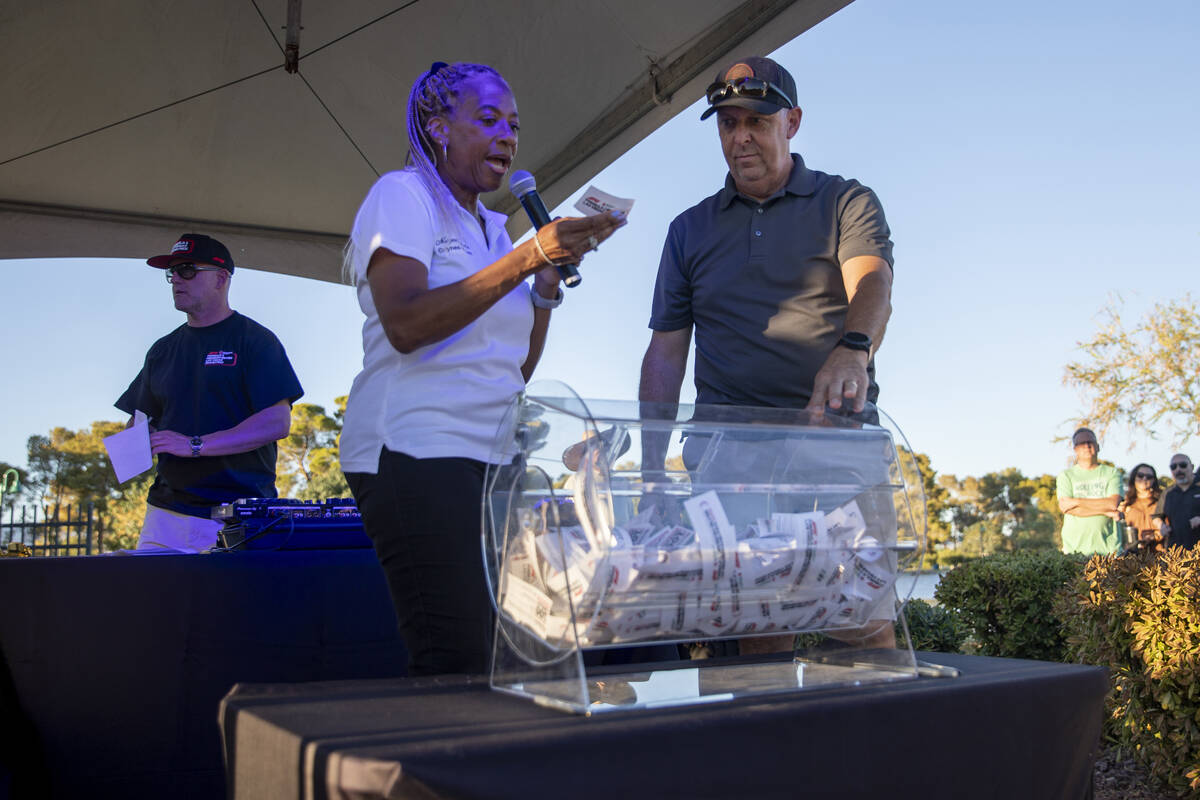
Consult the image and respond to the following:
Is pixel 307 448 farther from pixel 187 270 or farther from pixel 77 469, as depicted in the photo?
pixel 187 270

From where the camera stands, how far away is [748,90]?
7.39 feet


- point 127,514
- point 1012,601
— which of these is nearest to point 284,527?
point 1012,601

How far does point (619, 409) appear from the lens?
4.76 ft

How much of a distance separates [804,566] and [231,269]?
292 centimetres

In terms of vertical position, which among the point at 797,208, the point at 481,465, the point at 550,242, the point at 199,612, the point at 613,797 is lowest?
the point at 613,797

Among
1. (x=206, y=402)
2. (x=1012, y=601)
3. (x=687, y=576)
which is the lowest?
(x=1012, y=601)

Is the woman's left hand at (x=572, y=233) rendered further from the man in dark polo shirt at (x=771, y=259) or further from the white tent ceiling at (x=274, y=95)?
the white tent ceiling at (x=274, y=95)

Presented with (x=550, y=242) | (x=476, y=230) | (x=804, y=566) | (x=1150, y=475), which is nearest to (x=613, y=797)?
(x=804, y=566)

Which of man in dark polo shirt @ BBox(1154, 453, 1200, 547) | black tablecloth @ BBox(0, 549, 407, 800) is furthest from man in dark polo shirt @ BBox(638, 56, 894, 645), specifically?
man in dark polo shirt @ BBox(1154, 453, 1200, 547)

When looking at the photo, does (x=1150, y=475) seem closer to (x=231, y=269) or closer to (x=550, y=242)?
(x=231, y=269)

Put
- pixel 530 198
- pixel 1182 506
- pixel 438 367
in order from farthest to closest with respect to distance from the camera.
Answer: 1. pixel 1182 506
2. pixel 530 198
3. pixel 438 367

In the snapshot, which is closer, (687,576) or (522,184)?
(687,576)

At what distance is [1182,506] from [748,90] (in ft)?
22.9

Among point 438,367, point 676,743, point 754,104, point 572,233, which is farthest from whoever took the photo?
point 754,104
